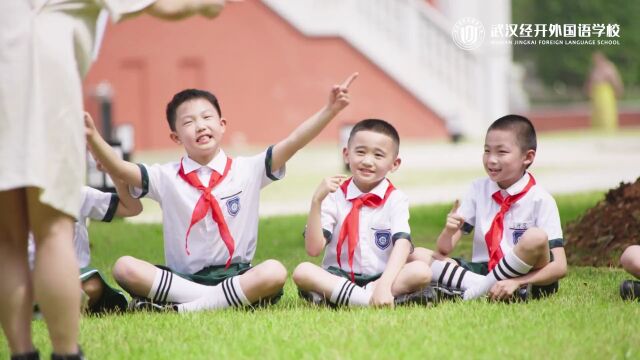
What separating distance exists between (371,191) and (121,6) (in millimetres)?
1817

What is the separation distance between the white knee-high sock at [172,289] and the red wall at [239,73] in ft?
45.2

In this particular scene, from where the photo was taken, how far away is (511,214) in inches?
208

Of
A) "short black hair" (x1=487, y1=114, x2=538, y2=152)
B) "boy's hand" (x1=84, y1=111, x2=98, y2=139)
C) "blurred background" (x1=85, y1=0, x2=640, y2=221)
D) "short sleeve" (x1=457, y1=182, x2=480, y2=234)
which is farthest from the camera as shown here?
"blurred background" (x1=85, y1=0, x2=640, y2=221)

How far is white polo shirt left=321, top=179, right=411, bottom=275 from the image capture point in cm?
513

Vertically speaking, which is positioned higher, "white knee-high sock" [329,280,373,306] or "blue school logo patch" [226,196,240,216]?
"blue school logo patch" [226,196,240,216]

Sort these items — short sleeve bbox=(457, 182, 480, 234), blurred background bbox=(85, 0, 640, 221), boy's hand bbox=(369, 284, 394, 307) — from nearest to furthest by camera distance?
boy's hand bbox=(369, 284, 394, 307) < short sleeve bbox=(457, 182, 480, 234) < blurred background bbox=(85, 0, 640, 221)

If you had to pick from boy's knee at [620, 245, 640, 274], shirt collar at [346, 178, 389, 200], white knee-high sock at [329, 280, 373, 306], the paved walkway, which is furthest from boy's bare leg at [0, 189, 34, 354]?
the paved walkway

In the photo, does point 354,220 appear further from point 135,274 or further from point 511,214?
point 135,274

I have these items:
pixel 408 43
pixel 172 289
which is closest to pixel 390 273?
pixel 172 289

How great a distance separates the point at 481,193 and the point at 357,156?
2.31 ft

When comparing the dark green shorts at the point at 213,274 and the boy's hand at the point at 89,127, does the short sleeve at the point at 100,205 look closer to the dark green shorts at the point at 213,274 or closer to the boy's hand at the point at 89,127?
the dark green shorts at the point at 213,274

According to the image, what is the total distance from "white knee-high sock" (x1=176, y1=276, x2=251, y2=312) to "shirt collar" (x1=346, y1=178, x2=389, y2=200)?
71 centimetres

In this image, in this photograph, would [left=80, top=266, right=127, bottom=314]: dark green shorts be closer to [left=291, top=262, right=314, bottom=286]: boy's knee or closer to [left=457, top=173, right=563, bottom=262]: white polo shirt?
[left=291, top=262, right=314, bottom=286]: boy's knee

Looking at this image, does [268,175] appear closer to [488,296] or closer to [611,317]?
[488,296]
